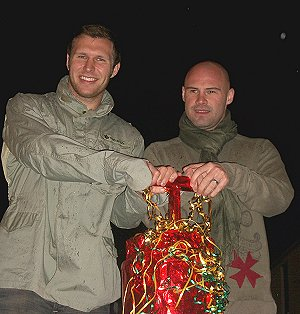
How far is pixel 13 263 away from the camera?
1.77 metres

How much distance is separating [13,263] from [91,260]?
0.27m

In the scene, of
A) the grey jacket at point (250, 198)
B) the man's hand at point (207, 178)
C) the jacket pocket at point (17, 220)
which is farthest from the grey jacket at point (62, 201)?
the grey jacket at point (250, 198)

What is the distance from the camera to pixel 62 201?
191 cm

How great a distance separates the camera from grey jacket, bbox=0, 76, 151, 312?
5.70ft

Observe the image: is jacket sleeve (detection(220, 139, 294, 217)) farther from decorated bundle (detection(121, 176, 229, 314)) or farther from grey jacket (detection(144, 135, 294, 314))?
decorated bundle (detection(121, 176, 229, 314))

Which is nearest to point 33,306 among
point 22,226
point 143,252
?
point 22,226

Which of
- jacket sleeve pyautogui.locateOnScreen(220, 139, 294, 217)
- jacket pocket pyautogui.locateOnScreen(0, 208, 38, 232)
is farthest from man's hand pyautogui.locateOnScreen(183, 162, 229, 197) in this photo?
jacket pocket pyautogui.locateOnScreen(0, 208, 38, 232)

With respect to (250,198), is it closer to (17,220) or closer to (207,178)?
(207,178)

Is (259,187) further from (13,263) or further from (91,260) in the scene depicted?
(13,263)

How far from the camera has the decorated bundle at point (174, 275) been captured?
4.83ft

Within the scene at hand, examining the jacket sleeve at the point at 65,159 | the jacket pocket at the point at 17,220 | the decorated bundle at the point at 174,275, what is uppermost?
the jacket sleeve at the point at 65,159

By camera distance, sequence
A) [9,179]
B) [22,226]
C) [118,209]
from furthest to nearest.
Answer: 1. [118,209]
2. [9,179]
3. [22,226]

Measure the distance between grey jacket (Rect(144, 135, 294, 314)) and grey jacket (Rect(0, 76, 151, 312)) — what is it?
318 millimetres

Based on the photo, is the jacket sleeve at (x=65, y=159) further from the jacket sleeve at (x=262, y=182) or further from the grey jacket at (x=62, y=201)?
the jacket sleeve at (x=262, y=182)
